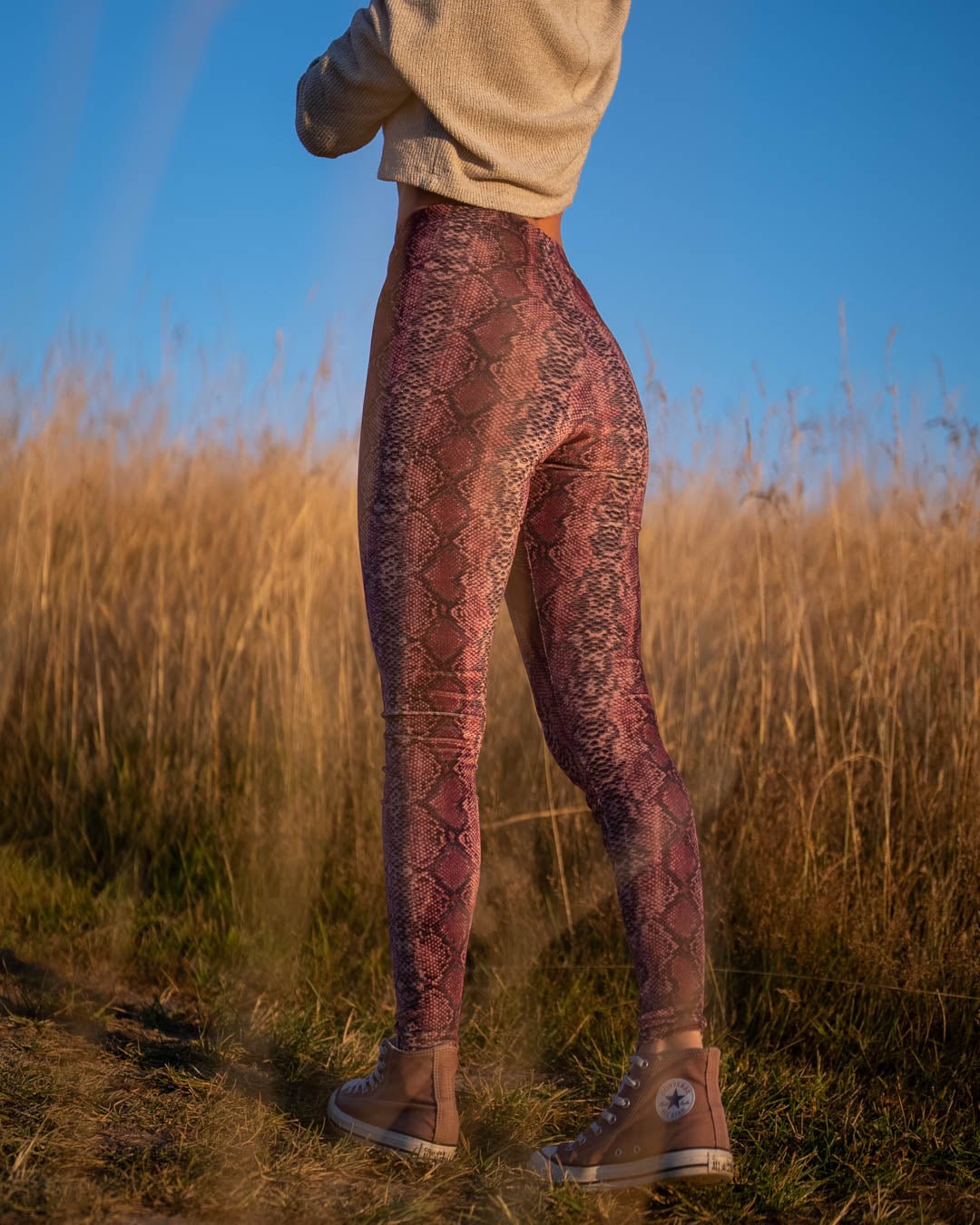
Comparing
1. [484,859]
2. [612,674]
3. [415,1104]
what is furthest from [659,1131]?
[484,859]

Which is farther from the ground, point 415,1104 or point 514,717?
point 514,717

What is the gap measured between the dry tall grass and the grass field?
1 centimetres

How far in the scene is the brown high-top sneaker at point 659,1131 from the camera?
150 cm

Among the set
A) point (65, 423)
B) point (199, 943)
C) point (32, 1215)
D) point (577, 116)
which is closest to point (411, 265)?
point (577, 116)

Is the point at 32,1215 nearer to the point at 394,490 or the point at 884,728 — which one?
the point at 394,490

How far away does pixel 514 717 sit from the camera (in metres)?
3.30

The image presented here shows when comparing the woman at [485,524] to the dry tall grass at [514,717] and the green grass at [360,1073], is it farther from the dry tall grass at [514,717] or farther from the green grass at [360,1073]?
the dry tall grass at [514,717]

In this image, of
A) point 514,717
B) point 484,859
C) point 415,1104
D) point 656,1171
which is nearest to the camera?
point 656,1171

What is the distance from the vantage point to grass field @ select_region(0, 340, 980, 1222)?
1.74 m

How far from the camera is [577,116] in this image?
162 cm

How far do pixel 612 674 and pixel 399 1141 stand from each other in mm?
735

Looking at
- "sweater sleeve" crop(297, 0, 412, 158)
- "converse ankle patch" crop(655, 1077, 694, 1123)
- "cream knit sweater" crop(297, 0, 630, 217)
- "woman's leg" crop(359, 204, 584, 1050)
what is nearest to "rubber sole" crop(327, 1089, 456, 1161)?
"woman's leg" crop(359, 204, 584, 1050)

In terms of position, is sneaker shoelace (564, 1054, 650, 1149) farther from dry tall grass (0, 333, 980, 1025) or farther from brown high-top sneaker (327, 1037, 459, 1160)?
dry tall grass (0, 333, 980, 1025)

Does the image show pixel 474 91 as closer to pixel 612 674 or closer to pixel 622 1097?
pixel 612 674
